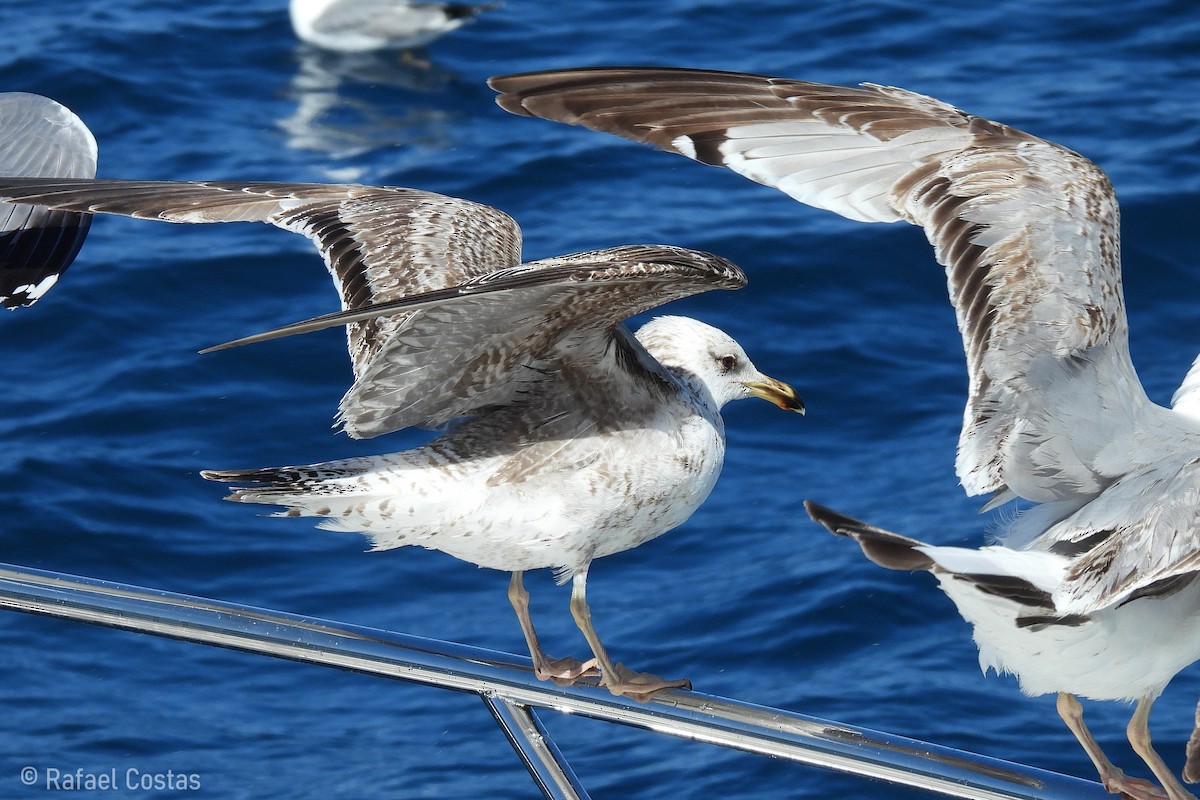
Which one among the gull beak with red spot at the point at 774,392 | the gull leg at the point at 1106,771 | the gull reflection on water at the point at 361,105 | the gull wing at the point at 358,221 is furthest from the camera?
the gull reflection on water at the point at 361,105

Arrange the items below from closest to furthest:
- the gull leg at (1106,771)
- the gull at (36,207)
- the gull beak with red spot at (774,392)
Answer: the gull leg at (1106,771) → the gull beak with red spot at (774,392) → the gull at (36,207)

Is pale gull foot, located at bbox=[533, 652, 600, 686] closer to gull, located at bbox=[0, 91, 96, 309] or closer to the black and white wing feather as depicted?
the black and white wing feather

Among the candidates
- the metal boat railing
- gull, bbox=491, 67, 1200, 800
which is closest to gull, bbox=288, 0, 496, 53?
gull, bbox=491, 67, 1200, 800

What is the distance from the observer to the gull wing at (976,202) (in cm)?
324

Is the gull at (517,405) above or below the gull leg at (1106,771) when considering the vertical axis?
above

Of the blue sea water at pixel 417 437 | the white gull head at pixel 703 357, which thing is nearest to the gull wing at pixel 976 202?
the white gull head at pixel 703 357

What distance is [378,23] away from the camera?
10.6 meters

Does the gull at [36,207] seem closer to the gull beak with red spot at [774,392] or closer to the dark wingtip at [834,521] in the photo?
the gull beak with red spot at [774,392]

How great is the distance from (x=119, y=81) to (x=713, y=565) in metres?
5.18

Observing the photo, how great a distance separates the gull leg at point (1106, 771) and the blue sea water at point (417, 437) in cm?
161

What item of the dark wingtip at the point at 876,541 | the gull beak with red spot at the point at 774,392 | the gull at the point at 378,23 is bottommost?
the gull at the point at 378,23

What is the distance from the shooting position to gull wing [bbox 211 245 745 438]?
297cm

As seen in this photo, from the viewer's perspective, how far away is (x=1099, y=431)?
3.31m

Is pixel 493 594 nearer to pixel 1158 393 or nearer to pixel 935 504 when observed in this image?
pixel 935 504
